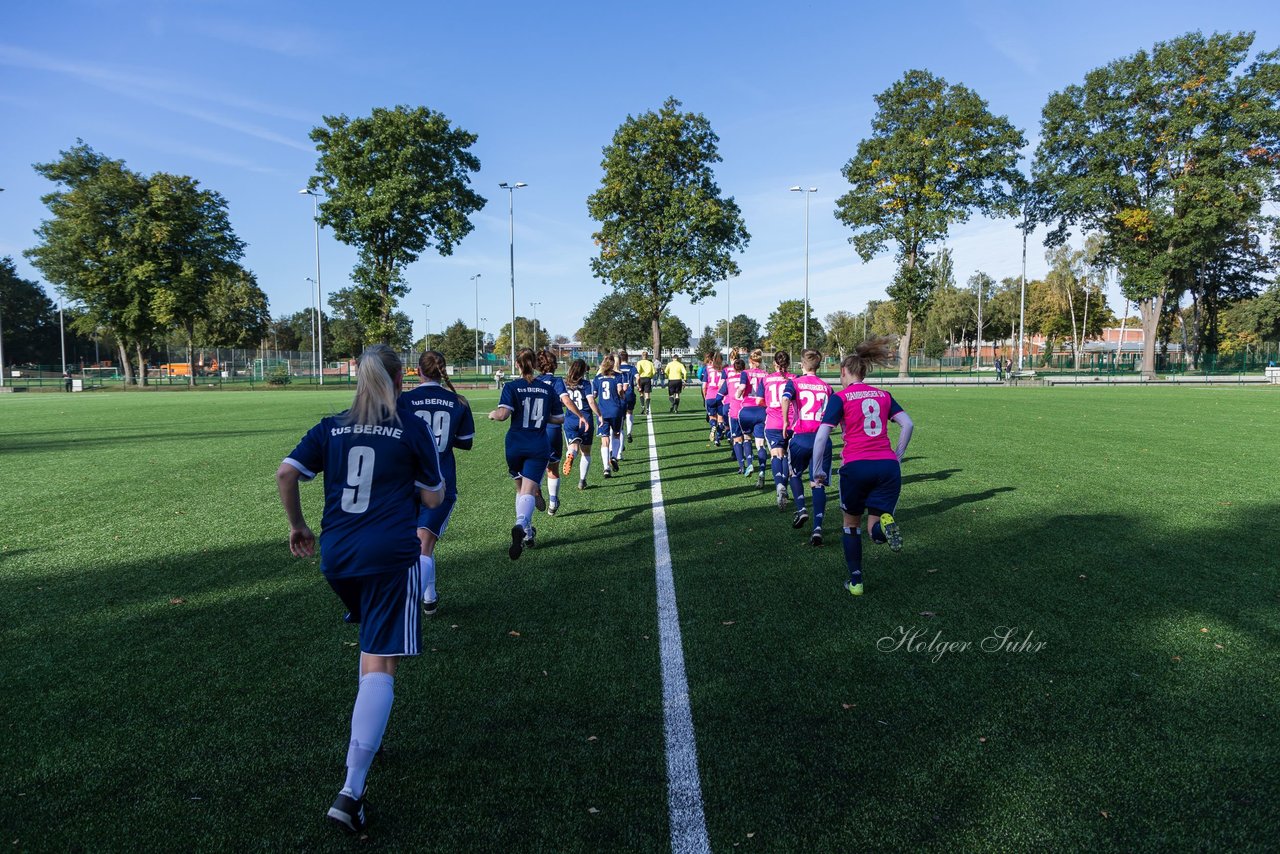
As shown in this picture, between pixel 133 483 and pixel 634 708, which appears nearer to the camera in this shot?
pixel 634 708

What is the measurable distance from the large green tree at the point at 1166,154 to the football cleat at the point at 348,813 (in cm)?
5290

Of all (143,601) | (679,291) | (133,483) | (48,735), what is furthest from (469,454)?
(679,291)

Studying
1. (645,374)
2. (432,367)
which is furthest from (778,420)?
(645,374)

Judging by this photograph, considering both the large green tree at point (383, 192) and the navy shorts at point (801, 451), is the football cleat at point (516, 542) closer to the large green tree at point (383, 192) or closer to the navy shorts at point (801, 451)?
the navy shorts at point (801, 451)

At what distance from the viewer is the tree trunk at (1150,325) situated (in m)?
46.7

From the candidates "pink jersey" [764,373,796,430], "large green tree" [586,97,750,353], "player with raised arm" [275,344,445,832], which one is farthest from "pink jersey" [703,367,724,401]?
"large green tree" [586,97,750,353]

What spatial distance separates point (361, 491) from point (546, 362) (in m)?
5.30

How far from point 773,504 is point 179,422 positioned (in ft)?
65.3

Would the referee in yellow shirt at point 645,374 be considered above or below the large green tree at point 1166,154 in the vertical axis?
below

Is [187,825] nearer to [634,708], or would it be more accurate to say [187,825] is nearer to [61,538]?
[634,708]

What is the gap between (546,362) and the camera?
27.1 feet

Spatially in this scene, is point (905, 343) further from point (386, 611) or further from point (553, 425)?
point (386, 611)

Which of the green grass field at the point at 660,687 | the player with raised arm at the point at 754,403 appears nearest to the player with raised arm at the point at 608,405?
the player with raised arm at the point at 754,403

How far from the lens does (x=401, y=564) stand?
3.09 metres
